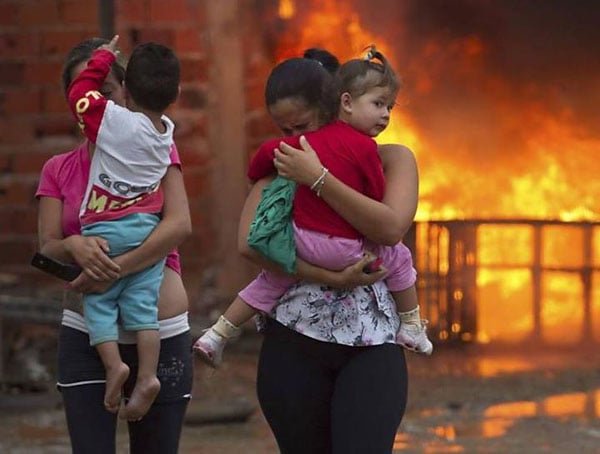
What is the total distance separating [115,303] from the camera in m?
4.25

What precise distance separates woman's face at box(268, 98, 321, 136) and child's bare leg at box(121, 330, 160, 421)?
65 cm

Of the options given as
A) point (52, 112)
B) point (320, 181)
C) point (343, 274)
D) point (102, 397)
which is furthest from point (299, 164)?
point (52, 112)

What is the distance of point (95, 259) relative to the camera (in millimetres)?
4164

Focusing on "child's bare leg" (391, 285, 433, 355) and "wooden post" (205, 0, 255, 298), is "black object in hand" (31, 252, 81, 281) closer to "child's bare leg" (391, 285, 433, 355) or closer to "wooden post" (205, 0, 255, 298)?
"child's bare leg" (391, 285, 433, 355)

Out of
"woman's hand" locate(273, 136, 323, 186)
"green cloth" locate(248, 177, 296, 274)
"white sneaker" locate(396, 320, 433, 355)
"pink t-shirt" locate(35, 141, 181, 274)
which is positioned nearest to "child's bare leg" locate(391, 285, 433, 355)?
"white sneaker" locate(396, 320, 433, 355)

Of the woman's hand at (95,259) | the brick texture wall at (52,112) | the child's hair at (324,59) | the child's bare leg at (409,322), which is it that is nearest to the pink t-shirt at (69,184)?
the woman's hand at (95,259)

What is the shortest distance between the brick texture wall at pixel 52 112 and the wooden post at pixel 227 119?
29 mm

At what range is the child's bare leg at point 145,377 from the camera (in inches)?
165

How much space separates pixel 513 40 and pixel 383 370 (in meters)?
6.06

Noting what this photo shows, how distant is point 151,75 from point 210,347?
2.45 feet

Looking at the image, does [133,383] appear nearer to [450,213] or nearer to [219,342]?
[219,342]

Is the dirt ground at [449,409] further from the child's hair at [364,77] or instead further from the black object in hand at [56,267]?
the child's hair at [364,77]

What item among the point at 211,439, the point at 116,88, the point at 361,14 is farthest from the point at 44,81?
the point at 116,88

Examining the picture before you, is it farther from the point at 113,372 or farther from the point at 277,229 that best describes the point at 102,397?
the point at 277,229
